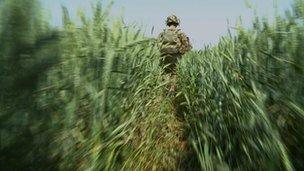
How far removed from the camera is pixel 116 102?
3.02 metres

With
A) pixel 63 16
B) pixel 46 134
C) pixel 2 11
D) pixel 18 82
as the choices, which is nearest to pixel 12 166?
pixel 46 134

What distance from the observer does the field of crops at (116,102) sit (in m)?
2.37

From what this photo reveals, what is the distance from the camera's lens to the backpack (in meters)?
9.17

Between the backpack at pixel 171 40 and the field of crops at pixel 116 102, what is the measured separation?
Answer: 17.7 ft

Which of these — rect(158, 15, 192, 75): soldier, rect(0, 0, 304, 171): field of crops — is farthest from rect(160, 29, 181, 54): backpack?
rect(0, 0, 304, 171): field of crops

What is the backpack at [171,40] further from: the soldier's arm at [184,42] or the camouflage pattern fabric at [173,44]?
the soldier's arm at [184,42]

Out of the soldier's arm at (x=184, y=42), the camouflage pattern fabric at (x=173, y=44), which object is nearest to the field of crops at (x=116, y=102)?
the camouflage pattern fabric at (x=173, y=44)

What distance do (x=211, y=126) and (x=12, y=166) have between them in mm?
1502

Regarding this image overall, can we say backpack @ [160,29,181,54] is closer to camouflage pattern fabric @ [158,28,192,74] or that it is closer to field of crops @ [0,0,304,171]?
camouflage pattern fabric @ [158,28,192,74]

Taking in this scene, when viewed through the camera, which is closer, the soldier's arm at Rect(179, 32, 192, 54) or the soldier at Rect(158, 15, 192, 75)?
the soldier at Rect(158, 15, 192, 75)

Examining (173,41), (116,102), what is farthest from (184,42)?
(116,102)

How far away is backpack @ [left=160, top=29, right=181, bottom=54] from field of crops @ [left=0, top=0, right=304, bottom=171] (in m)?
5.41

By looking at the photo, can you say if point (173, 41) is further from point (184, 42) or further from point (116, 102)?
point (116, 102)

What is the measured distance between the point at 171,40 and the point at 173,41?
0.04 meters
